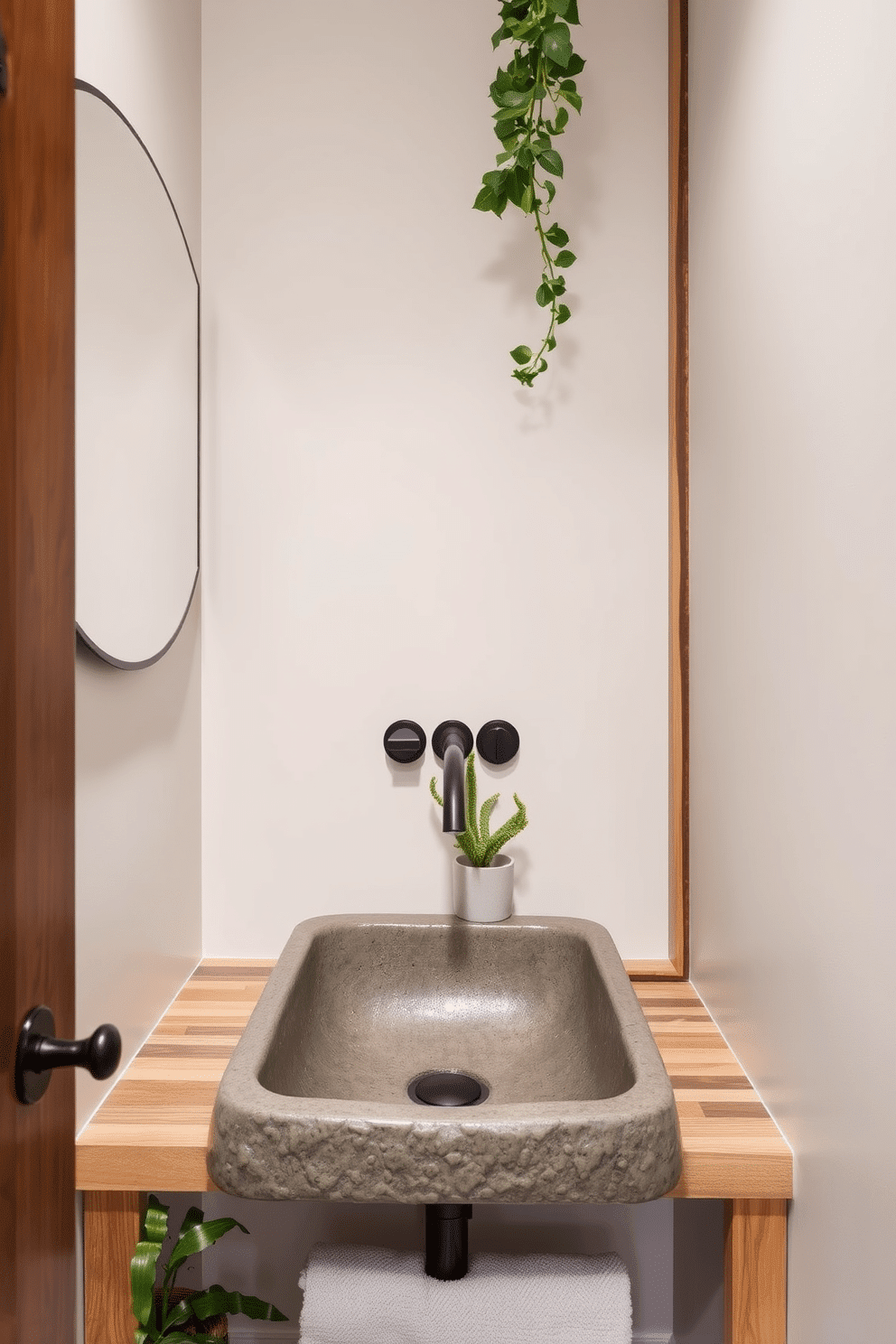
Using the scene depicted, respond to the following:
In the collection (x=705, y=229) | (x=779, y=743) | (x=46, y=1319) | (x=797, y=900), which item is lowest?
(x=46, y=1319)

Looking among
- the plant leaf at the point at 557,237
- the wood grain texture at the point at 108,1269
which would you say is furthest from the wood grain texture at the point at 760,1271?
the plant leaf at the point at 557,237

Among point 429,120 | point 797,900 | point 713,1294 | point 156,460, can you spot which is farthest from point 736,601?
point 713,1294

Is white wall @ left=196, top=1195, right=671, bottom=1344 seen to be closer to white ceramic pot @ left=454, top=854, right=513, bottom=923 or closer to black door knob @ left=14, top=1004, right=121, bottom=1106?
white ceramic pot @ left=454, top=854, right=513, bottom=923

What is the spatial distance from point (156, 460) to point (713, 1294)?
1385mm

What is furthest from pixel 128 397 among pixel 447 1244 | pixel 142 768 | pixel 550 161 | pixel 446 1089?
pixel 447 1244

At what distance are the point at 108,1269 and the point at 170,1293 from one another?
17cm

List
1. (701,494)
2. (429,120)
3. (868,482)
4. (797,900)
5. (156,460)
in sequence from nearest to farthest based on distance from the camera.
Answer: (868,482) → (797,900) → (156,460) → (701,494) → (429,120)

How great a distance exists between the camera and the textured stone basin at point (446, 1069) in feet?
2.69

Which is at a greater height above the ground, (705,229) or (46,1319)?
(705,229)

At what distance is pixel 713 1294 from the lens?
1.33m

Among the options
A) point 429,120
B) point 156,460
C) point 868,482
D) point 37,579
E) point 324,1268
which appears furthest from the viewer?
point 429,120

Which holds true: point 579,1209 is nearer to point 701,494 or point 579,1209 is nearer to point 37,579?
point 701,494

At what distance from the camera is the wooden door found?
1.84 ft

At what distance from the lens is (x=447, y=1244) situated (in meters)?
1.03
